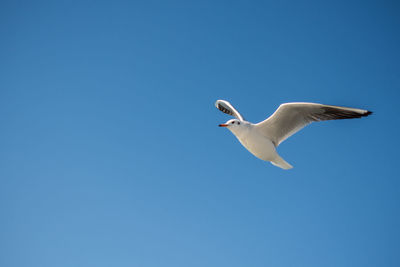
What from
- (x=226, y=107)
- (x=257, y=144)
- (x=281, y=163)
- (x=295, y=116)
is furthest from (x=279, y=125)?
(x=226, y=107)

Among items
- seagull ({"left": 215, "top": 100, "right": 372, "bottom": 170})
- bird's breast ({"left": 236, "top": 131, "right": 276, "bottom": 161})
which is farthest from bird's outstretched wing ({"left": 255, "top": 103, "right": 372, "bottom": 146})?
bird's breast ({"left": 236, "top": 131, "right": 276, "bottom": 161})

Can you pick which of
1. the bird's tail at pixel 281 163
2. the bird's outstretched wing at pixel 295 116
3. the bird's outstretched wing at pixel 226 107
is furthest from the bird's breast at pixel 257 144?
the bird's outstretched wing at pixel 226 107

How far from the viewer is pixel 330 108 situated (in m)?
4.71

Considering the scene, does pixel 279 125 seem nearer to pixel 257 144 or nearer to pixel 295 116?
pixel 295 116

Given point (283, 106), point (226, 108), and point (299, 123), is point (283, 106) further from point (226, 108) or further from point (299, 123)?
point (226, 108)

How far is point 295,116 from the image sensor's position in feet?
16.4

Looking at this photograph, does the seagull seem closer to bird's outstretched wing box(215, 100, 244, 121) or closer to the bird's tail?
the bird's tail

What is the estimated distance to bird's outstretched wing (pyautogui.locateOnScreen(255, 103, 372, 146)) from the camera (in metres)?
4.65

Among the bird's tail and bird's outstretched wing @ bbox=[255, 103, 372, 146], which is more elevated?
bird's outstretched wing @ bbox=[255, 103, 372, 146]

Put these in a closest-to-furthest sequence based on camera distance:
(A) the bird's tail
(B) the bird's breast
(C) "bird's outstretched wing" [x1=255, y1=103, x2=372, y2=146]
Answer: (C) "bird's outstretched wing" [x1=255, y1=103, x2=372, y2=146]
(B) the bird's breast
(A) the bird's tail

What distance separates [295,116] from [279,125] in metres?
0.38

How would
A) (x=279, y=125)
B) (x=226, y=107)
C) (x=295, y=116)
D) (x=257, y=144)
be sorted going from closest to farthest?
(x=257, y=144)
(x=295, y=116)
(x=279, y=125)
(x=226, y=107)

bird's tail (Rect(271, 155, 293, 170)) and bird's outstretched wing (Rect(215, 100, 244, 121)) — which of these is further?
bird's outstretched wing (Rect(215, 100, 244, 121))

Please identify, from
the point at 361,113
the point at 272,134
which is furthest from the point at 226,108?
the point at 361,113
